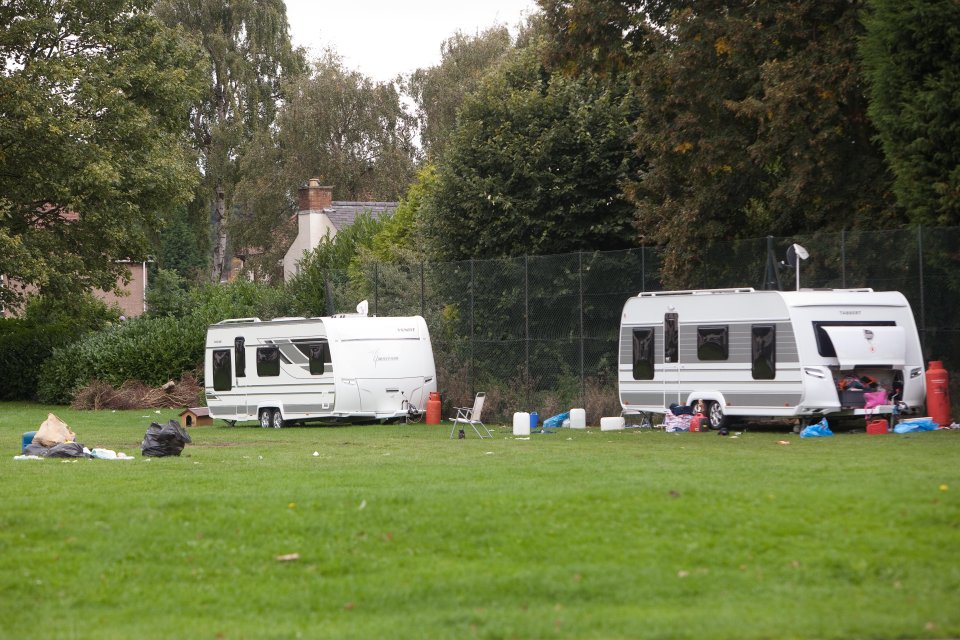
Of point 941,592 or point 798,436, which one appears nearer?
point 941,592

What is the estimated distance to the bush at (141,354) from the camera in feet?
128

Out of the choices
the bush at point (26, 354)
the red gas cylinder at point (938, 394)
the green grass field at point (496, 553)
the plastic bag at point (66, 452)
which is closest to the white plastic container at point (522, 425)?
the red gas cylinder at point (938, 394)

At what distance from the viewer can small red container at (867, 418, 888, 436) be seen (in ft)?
66.8

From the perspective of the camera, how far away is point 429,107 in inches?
2395

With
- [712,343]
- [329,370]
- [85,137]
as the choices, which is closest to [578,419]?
[712,343]

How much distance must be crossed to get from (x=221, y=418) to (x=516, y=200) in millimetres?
8916

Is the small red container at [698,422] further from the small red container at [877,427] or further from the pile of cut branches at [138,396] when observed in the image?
the pile of cut branches at [138,396]

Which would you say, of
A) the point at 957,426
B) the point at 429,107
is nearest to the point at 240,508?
the point at 957,426

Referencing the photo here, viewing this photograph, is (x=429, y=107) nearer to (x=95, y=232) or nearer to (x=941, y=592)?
(x=95, y=232)

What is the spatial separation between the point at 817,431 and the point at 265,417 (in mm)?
13324

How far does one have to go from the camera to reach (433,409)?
28.8 meters

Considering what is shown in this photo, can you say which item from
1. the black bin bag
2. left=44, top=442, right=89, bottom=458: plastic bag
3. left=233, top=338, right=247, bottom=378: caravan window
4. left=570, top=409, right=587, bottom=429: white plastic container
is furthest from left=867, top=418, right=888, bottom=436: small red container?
left=233, top=338, right=247, bottom=378: caravan window

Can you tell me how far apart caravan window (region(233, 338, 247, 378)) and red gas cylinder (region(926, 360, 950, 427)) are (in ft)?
50.2

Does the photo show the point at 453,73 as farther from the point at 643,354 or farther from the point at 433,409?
the point at 643,354
